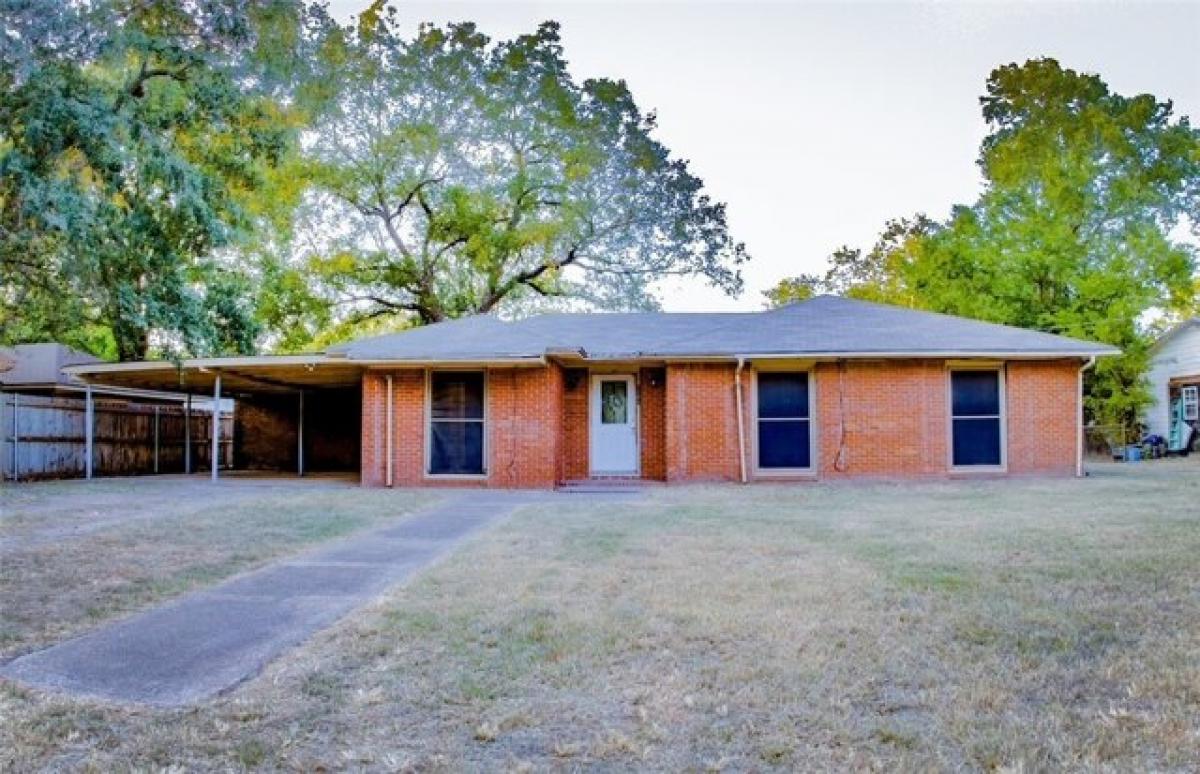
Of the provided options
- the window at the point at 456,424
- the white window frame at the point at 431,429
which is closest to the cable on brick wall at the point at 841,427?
the white window frame at the point at 431,429

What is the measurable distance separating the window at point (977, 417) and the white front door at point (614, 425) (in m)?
5.70

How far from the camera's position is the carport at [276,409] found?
54.5 feet

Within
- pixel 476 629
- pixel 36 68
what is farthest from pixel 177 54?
pixel 476 629

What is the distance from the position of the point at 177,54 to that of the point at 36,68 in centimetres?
151

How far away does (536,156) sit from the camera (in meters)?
29.5

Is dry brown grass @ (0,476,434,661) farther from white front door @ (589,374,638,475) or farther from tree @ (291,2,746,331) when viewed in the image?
tree @ (291,2,746,331)

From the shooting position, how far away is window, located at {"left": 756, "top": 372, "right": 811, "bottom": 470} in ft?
50.2

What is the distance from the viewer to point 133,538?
8.10m

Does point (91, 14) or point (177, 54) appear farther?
point (177, 54)

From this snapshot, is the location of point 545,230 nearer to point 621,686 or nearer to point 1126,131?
point 1126,131

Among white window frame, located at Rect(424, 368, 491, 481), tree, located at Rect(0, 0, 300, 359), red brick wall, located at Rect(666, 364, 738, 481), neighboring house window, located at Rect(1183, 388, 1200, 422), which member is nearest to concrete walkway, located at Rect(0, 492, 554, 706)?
tree, located at Rect(0, 0, 300, 359)

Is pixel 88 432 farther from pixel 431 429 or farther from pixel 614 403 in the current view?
pixel 614 403

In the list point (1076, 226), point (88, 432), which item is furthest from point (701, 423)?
point (1076, 226)

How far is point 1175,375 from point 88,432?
2753 centimetres
